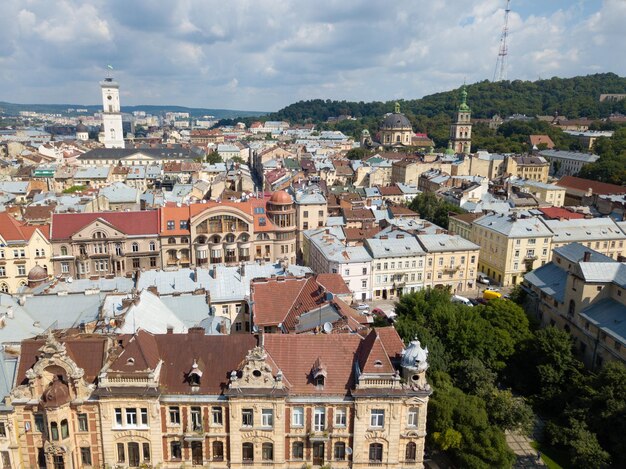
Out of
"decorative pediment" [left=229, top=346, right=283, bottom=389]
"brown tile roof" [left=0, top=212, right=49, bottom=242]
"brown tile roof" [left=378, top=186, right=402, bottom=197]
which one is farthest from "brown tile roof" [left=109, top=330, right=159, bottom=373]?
"brown tile roof" [left=378, top=186, right=402, bottom=197]

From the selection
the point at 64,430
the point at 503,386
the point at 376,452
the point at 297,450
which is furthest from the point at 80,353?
the point at 503,386

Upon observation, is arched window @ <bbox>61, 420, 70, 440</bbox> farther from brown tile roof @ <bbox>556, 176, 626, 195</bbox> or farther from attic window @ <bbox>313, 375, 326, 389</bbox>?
brown tile roof @ <bbox>556, 176, 626, 195</bbox>

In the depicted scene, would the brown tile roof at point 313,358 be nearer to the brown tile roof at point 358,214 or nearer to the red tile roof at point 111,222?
the red tile roof at point 111,222

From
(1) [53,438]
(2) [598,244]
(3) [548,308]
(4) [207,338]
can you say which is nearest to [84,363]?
(1) [53,438]

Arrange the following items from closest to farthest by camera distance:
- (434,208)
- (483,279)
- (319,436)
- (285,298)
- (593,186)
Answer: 1. (319,436)
2. (285,298)
3. (483,279)
4. (434,208)
5. (593,186)

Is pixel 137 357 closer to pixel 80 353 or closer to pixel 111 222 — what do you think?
pixel 80 353

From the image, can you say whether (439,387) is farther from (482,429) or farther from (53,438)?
(53,438)
